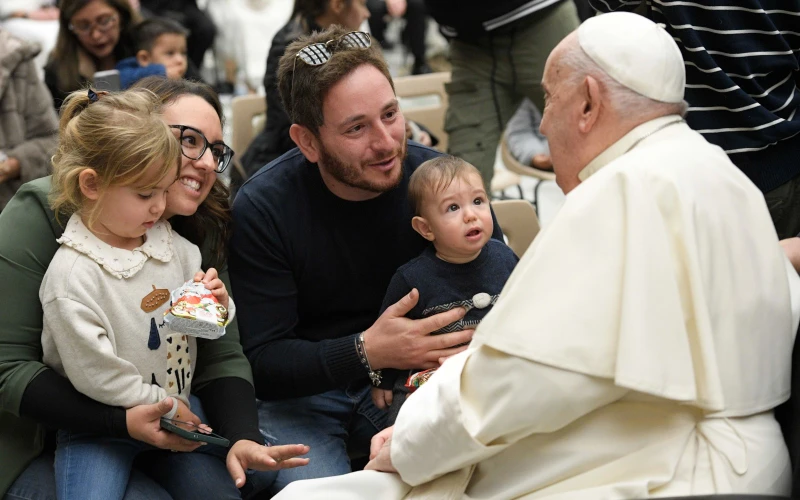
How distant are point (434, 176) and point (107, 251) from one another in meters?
0.90

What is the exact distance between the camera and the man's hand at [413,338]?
8.79 feet

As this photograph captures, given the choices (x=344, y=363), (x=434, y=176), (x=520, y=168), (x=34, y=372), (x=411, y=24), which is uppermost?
(x=434, y=176)

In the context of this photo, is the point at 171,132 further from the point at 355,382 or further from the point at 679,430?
the point at 679,430

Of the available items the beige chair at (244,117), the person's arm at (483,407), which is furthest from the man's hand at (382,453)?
the beige chair at (244,117)

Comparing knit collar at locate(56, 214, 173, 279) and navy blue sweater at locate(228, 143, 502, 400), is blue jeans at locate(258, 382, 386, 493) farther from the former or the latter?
knit collar at locate(56, 214, 173, 279)

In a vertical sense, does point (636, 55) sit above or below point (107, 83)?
above

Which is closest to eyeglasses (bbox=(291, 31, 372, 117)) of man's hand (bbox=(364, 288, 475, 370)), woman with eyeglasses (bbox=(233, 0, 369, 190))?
man's hand (bbox=(364, 288, 475, 370))

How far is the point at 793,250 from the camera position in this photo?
2615mm

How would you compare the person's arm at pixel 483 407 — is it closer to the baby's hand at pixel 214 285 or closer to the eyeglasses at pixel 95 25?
the baby's hand at pixel 214 285

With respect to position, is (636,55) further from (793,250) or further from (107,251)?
(107,251)

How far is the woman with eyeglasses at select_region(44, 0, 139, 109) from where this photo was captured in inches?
206

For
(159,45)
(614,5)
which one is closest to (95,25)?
(159,45)

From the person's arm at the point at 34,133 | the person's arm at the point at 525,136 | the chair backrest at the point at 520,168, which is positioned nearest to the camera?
the person's arm at the point at 34,133

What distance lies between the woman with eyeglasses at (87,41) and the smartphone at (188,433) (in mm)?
3222
